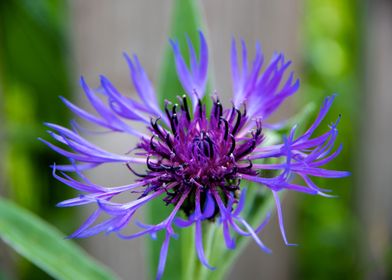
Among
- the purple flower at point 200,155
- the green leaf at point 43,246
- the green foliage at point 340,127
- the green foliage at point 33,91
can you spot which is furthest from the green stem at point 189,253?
the green foliage at point 340,127

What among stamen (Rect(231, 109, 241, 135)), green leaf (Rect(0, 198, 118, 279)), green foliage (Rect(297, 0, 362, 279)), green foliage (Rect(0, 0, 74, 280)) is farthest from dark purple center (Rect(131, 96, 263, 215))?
green foliage (Rect(297, 0, 362, 279))

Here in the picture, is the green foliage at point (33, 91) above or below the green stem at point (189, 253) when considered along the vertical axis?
above

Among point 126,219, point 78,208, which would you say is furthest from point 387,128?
point 126,219

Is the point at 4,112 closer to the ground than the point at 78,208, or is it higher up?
higher up

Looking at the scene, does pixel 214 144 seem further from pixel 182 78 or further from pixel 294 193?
pixel 294 193

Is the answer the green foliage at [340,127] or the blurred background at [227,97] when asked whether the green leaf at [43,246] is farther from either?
the green foliage at [340,127]

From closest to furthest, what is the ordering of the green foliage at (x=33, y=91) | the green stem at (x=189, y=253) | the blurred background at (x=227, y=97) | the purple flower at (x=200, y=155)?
the purple flower at (x=200, y=155)
the green stem at (x=189, y=253)
the blurred background at (x=227, y=97)
the green foliage at (x=33, y=91)

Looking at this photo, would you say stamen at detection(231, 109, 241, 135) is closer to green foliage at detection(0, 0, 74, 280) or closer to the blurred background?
the blurred background
